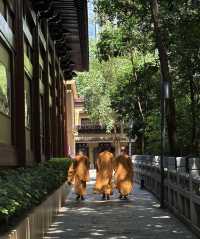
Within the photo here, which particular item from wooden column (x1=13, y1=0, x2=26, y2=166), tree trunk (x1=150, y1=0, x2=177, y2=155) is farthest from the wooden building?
tree trunk (x1=150, y1=0, x2=177, y2=155)

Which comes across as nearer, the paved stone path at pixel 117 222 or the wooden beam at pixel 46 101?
the paved stone path at pixel 117 222

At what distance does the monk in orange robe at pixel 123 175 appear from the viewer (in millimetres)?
19625

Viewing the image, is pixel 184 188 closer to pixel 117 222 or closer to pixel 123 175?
pixel 117 222

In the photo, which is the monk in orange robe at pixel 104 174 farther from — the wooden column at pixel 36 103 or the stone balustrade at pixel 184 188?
the wooden column at pixel 36 103

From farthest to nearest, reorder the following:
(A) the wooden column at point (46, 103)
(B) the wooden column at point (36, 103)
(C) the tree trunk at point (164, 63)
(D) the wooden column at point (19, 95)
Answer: (A) the wooden column at point (46, 103) < (C) the tree trunk at point (164, 63) < (B) the wooden column at point (36, 103) < (D) the wooden column at point (19, 95)

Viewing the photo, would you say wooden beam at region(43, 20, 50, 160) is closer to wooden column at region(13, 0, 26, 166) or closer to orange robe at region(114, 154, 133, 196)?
orange robe at region(114, 154, 133, 196)

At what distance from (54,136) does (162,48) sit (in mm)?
8890

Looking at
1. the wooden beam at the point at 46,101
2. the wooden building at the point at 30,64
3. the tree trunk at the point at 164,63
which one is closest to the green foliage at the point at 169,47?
the tree trunk at the point at 164,63

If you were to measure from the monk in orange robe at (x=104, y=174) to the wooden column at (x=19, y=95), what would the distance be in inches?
230

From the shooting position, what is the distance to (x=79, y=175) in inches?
795

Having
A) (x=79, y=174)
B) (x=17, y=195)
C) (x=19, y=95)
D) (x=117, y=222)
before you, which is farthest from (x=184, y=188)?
(x=79, y=174)

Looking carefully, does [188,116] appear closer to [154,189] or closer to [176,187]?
[154,189]

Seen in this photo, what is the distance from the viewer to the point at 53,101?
84.7ft

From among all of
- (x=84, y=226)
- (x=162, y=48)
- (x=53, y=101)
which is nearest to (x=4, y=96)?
(x=84, y=226)
